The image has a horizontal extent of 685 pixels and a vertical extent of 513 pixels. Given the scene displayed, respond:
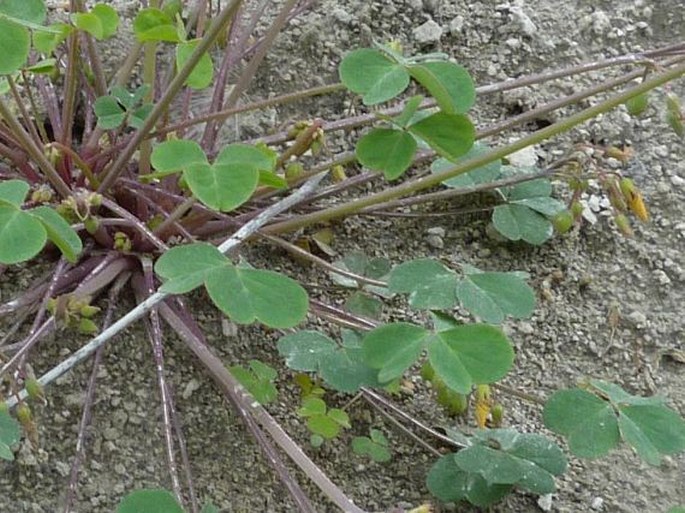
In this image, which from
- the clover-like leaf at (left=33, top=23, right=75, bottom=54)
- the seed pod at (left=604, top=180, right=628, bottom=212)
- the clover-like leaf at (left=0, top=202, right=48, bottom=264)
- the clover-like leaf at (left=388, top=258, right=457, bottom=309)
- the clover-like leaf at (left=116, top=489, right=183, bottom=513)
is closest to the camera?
the clover-like leaf at (left=116, top=489, right=183, bottom=513)

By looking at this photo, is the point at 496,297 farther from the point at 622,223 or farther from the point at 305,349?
the point at 622,223

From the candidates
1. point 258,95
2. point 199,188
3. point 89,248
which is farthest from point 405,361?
point 258,95

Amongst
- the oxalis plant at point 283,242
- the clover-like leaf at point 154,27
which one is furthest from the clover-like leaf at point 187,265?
the clover-like leaf at point 154,27

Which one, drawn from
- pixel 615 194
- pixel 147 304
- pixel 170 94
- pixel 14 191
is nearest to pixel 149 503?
pixel 147 304

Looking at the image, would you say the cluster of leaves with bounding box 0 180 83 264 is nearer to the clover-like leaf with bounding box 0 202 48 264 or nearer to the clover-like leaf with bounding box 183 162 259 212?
the clover-like leaf with bounding box 0 202 48 264

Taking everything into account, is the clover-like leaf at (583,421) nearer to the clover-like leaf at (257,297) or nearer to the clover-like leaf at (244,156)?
the clover-like leaf at (257,297)

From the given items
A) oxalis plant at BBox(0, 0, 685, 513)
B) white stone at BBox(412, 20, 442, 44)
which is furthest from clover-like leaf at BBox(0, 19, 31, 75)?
white stone at BBox(412, 20, 442, 44)

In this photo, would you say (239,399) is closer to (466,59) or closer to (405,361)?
(405,361)
